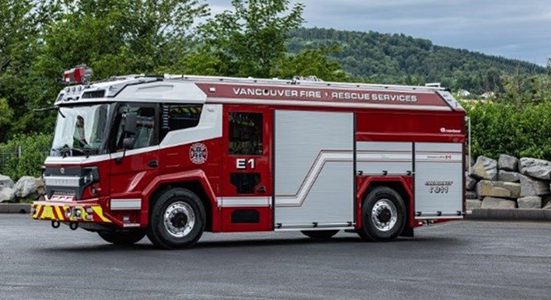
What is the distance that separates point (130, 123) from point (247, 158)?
224 cm

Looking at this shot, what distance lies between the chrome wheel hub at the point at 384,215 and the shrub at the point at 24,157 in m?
15.9

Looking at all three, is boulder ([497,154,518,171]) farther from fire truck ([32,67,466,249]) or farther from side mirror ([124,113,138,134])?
side mirror ([124,113,138,134])

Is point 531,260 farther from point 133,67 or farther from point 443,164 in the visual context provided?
point 133,67

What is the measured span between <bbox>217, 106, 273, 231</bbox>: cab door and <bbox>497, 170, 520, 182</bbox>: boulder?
11209 millimetres

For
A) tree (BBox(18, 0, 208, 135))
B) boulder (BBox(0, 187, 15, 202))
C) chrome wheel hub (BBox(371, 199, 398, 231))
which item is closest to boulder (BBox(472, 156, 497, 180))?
chrome wheel hub (BBox(371, 199, 398, 231))

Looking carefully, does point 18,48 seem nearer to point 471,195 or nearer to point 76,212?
point 471,195

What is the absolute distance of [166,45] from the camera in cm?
4969

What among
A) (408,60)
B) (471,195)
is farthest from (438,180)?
(408,60)

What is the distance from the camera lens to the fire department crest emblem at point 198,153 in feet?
60.0

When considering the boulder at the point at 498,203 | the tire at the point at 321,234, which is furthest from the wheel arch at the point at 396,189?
the boulder at the point at 498,203

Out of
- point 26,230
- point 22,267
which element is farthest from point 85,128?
point 26,230

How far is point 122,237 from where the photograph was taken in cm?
1952

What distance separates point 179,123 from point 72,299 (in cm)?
677

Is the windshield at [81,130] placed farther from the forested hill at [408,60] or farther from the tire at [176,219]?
the forested hill at [408,60]
